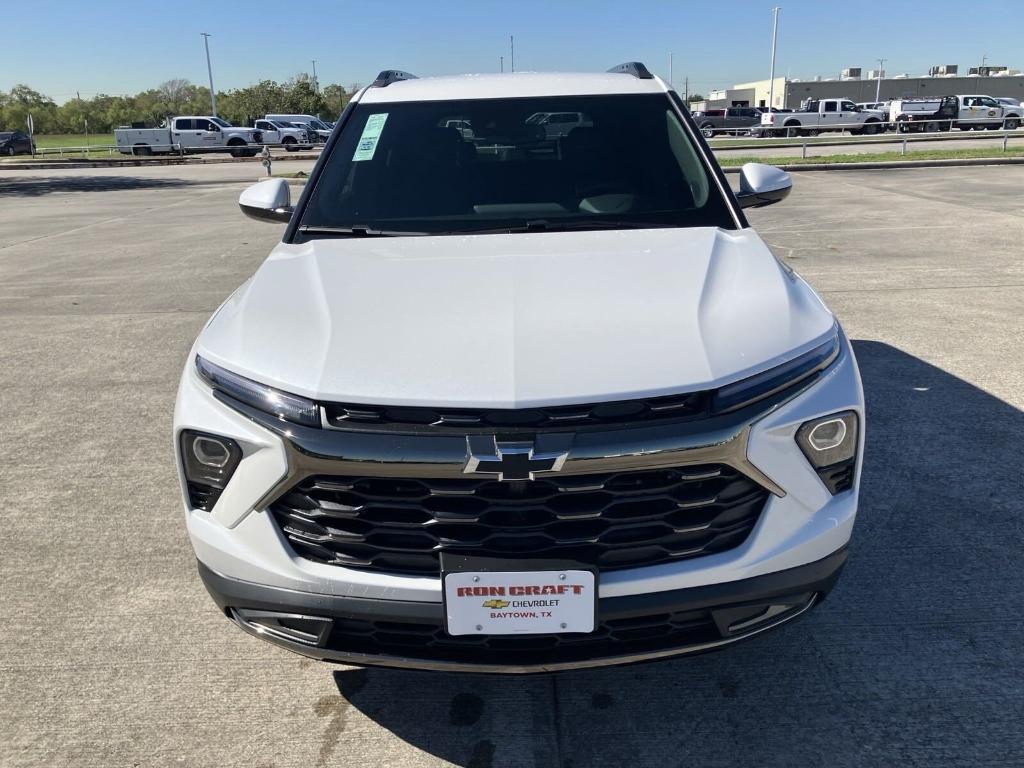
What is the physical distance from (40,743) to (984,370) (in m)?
5.26

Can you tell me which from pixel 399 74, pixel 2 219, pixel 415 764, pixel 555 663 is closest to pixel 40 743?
pixel 415 764

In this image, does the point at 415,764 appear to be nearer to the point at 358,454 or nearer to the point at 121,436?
the point at 358,454

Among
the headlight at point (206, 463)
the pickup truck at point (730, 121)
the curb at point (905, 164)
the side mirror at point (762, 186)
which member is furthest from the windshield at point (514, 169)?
the pickup truck at point (730, 121)

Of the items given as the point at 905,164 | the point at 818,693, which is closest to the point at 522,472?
the point at 818,693

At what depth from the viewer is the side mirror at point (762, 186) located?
11.8 feet

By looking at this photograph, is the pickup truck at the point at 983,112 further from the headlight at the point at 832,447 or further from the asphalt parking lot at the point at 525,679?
the headlight at the point at 832,447

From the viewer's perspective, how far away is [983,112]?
139ft

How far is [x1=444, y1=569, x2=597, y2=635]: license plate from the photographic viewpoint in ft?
6.11

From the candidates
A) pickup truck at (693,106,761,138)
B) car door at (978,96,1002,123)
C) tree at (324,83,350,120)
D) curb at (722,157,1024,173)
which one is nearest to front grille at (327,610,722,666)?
curb at (722,157,1024,173)

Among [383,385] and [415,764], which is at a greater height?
[383,385]

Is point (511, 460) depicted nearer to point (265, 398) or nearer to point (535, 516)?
point (535, 516)

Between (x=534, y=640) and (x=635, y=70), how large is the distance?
3077 millimetres

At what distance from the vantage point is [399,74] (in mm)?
4461

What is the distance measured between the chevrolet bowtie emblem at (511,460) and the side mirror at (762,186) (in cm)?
218
